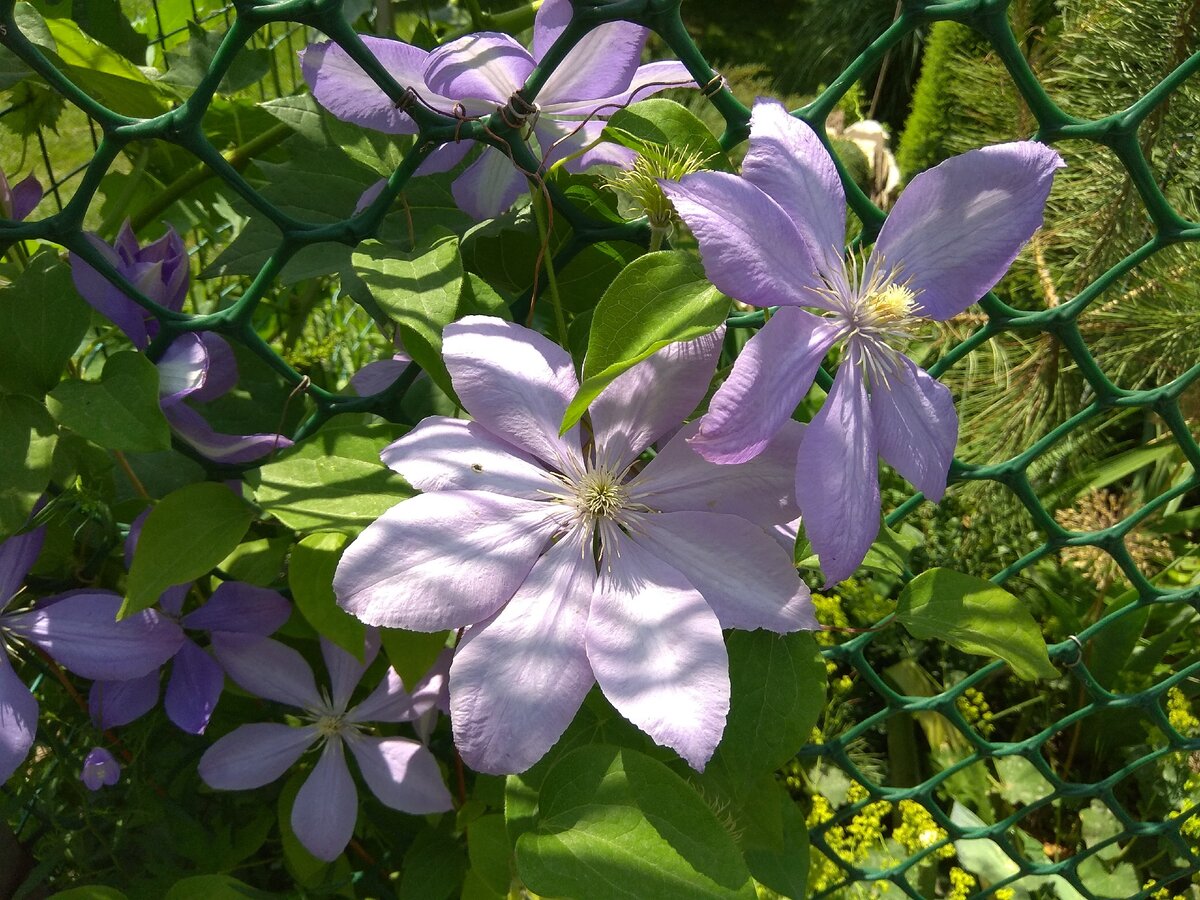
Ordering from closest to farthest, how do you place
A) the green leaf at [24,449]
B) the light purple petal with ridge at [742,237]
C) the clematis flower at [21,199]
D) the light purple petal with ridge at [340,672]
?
the light purple petal with ridge at [742,237] < the green leaf at [24,449] < the clematis flower at [21,199] < the light purple petal with ridge at [340,672]

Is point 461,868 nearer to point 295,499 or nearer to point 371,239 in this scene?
point 295,499

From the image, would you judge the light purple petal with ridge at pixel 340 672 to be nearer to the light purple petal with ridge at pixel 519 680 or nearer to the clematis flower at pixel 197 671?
the clematis flower at pixel 197 671

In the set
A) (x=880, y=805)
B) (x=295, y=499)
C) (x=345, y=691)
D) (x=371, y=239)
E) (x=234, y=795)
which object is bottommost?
(x=880, y=805)

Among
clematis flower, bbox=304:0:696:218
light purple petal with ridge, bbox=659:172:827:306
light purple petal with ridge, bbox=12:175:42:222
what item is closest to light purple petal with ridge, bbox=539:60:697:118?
clematis flower, bbox=304:0:696:218

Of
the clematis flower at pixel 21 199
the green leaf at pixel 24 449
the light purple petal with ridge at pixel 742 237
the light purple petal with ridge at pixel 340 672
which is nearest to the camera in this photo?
the light purple petal with ridge at pixel 742 237

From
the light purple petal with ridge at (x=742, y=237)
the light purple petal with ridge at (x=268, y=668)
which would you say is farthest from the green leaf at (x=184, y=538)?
the light purple petal with ridge at (x=742, y=237)

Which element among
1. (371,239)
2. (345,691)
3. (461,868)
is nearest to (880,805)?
(461,868)

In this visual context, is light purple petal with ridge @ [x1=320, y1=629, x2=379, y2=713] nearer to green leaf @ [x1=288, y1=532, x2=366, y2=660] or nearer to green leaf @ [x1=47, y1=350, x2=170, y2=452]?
green leaf @ [x1=288, y1=532, x2=366, y2=660]
